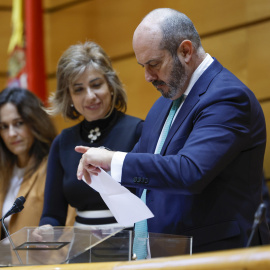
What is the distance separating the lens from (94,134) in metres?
2.49

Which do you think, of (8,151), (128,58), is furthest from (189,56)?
(128,58)

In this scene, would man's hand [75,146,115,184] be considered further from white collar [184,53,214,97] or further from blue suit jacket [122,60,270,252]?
white collar [184,53,214,97]

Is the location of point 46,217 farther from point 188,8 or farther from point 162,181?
point 188,8

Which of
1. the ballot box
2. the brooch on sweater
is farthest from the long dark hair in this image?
the ballot box

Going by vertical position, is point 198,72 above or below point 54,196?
above

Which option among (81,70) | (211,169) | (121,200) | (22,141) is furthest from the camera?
(22,141)

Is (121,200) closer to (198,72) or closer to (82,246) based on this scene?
(82,246)

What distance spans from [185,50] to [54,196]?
1.01 metres

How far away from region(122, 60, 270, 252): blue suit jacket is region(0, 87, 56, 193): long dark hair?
133 centimetres

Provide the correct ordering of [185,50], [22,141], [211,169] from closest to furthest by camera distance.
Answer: [211,169]
[185,50]
[22,141]

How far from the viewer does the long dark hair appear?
2930mm

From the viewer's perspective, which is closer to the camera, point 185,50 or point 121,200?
point 121,200

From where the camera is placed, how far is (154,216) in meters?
1.77

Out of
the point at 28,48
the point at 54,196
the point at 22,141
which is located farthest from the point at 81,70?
the point at 28,48
